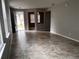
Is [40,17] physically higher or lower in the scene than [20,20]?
higher

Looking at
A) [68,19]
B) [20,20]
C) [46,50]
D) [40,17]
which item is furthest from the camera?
[20,20]

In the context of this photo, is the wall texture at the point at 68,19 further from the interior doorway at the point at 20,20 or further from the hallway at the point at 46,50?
the interior doorway at the point at 20,20

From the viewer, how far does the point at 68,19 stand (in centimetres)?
567

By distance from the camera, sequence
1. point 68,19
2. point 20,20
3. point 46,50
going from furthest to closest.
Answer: point 20,20 < point 68,19 < point 46,50

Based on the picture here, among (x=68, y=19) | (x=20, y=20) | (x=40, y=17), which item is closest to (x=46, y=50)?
(x=68, y=19)

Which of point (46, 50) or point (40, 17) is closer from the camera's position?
point (46, 50)

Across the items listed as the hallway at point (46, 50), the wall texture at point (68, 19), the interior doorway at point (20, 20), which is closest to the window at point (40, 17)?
the interior doorway at point (20, 20)

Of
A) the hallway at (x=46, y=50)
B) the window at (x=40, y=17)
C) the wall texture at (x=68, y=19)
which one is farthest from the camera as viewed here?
the window at (x=40, y=17)

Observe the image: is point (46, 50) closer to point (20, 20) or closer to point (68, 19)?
point (68, 19)

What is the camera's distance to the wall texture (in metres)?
4.94

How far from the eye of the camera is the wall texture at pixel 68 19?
16.2ft

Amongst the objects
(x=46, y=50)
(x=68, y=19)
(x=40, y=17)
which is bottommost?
(x=46, y=50)

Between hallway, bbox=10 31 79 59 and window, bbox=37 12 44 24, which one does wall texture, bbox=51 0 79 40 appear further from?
window, bbox=37 12 44 24

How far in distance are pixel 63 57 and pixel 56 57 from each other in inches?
10.0
